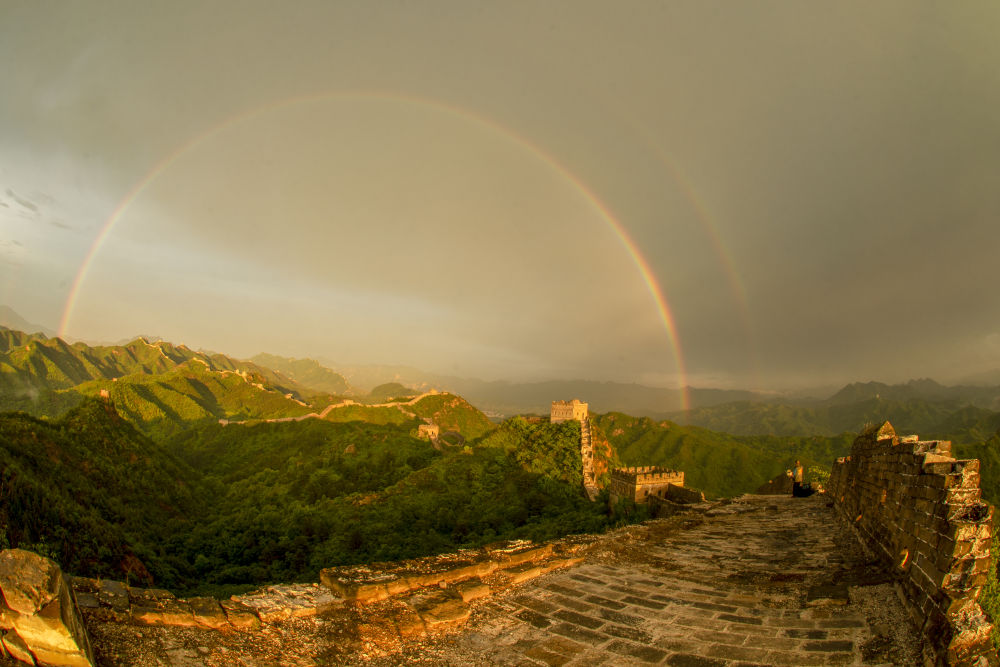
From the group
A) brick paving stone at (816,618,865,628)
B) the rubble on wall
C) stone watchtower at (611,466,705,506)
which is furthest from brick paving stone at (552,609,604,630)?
stone watchtower at (611,466,705,506)

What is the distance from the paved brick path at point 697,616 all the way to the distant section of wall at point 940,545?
0.34 m

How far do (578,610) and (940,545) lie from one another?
4.25m

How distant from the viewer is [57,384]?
341 ft

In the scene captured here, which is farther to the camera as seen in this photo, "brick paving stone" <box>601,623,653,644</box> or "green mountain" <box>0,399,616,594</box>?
"green mountain" <box>0,399,616,594</box>

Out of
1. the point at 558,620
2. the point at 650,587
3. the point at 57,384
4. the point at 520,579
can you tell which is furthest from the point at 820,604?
the point at 57,384

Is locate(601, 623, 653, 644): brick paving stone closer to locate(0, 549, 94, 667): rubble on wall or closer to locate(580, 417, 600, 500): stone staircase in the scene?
locate(0, 549, 94, 667): rubble on wall

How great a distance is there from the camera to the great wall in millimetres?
4008

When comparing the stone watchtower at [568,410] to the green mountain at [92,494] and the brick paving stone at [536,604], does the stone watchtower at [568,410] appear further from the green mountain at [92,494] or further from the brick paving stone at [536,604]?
the brick paving stone at [536,604]

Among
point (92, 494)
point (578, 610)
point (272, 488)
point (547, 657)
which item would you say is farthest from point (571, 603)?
point (272, 488)

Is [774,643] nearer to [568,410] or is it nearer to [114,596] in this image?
[114,596]

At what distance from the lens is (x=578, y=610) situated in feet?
19.9

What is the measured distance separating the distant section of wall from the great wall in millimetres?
18

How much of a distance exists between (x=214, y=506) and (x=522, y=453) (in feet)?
96.7

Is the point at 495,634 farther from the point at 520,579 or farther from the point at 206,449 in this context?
the point at 206,449
